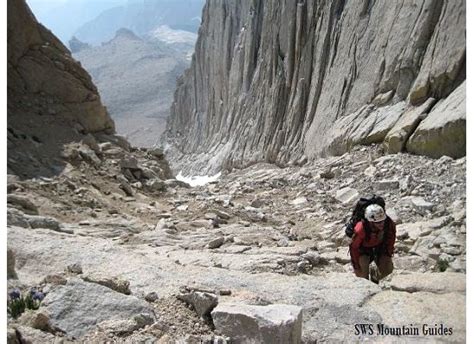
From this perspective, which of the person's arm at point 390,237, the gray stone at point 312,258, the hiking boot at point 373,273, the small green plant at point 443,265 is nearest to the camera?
the small green plant at point 443,265

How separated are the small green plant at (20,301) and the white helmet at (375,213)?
3330 mm

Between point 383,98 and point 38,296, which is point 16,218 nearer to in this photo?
point 38,296

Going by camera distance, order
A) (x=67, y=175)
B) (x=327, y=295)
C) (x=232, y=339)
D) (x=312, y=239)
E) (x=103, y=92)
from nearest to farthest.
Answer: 1. (x=232, y=339)
2. (x=327, y=295)
3. (x=312, y=239)
4. (x=67, y=175)
5. (x=103, y=92)

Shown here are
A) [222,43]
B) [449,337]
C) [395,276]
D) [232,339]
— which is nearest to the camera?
[232,339]

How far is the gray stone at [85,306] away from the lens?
4.07m

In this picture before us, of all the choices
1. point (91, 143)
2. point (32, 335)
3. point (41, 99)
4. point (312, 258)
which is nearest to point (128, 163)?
point (91, 143)

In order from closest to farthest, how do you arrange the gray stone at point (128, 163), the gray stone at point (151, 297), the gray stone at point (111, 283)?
the gray stone at point (111, 283)
the gray stone at point (151, 297)
the gray stone at point (128, 163)

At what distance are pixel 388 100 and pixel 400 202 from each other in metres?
6.09

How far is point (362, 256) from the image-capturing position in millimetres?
5938

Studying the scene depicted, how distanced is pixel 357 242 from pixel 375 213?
17.5 inches

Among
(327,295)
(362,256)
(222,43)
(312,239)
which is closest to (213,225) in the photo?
(312,239)

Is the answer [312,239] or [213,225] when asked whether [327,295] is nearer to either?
[312,239]

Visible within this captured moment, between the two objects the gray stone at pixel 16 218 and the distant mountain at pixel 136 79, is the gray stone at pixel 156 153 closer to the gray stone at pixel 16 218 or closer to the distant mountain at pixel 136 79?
the gray stone at pixel 16 218

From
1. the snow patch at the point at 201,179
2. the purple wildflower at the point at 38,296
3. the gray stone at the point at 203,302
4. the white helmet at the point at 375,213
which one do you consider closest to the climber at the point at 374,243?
the white helmet at the point at 375,213
